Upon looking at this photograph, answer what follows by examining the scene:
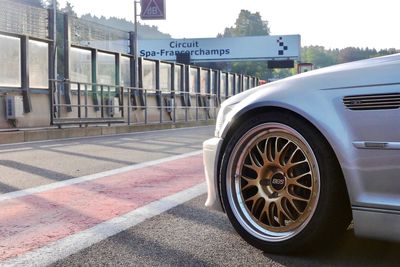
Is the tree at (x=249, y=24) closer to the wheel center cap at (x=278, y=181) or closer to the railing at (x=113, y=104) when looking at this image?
the railing at (x=113, y=104)

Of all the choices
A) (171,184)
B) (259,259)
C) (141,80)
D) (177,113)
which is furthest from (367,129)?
(177,113)

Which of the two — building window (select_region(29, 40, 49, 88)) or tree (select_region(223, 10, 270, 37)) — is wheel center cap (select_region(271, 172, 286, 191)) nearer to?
building window (select_region(29, 40, 49, 88))

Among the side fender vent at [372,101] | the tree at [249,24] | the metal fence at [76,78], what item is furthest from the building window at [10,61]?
the tree at [249,24]

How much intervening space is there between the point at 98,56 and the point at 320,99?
16.3 meters

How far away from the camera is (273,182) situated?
10.6 feet

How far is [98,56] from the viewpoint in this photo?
18.5m

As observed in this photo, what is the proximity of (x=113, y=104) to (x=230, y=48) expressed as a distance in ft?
96.9

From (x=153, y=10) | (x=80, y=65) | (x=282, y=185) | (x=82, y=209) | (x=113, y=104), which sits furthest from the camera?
(x=153, y=10)

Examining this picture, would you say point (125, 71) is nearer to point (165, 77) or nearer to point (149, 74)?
point (149, 74)

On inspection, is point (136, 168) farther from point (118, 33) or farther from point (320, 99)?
point (118, 33)

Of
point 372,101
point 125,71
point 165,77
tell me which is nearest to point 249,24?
point 165,77

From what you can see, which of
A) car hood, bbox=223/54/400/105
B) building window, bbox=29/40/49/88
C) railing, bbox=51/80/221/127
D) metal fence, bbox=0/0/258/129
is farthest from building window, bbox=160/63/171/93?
car hood, bbox=223/54/400/105

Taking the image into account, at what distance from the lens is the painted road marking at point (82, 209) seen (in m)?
3.49

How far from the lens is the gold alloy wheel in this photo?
10.1ft
